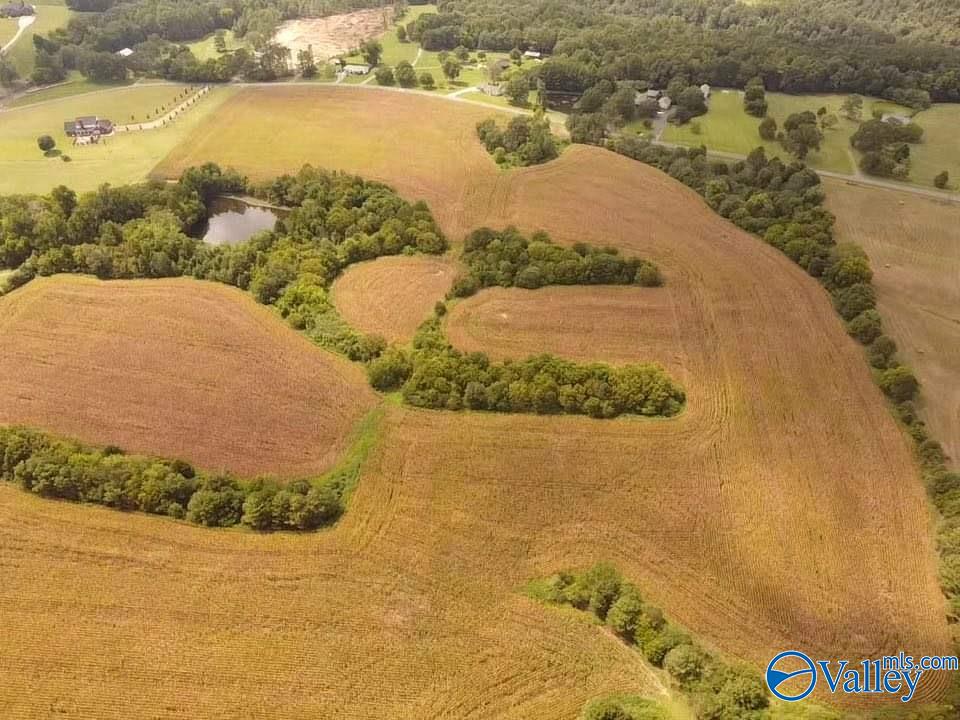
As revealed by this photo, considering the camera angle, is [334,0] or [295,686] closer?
[295,686]

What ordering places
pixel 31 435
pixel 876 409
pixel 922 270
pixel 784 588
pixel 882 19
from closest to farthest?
pixel 784 588, pixel 31 435, pixel 876 409, pixel 922 270, pixel 882 19

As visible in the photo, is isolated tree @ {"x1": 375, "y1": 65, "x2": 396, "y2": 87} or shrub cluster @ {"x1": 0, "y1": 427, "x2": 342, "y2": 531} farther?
isolated tree @ {"x1": 375, "y1": 65, "x2": 396, "y2": 87}

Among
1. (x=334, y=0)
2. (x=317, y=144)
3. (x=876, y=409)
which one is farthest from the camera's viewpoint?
(x=334, y=0)

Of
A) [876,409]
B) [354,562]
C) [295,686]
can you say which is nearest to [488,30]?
[876,409]

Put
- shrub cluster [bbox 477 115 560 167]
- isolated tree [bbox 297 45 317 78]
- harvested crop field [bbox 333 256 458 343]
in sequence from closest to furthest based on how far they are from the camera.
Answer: harvested crop field [bbox 333 256 458 343]
shrub cluster [bbox 477 115 560 167]
isolated tree [bbox 297 45 317 78]

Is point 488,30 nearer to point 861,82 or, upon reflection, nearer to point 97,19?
point 861,82

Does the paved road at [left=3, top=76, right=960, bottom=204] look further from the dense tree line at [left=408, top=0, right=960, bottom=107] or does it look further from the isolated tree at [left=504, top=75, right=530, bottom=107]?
the dense tree line at [left=408, top=0, right=960, bottom=107]

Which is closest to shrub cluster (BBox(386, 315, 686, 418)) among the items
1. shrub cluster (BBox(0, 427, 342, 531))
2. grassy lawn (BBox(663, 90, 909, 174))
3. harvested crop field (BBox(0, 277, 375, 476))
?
harvested crop field (BBox(0, 277, 375, 476))

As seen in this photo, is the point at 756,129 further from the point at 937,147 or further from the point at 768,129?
the point at 937,147

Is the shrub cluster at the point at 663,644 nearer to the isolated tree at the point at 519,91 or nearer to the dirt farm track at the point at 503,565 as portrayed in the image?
the dirt farm track at the point at 503,565
